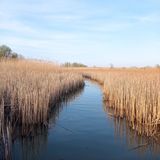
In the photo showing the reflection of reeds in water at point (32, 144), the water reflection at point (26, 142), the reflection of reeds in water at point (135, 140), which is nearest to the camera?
the water reflection at point (26, 142)

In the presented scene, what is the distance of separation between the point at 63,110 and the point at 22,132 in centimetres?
382

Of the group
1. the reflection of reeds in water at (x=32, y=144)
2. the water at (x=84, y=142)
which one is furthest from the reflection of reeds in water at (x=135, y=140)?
the reflection of reeds in water at (x=32, y=144)

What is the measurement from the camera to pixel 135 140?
22.5 ft

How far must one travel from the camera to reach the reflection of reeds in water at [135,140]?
246 inches

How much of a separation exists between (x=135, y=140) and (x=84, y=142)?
1204 mm

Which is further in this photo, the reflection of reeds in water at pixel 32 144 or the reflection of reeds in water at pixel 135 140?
the reflection of reeds in water at pixel 135 140

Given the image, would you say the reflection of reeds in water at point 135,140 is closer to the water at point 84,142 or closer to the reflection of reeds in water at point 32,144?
the water at point 84,142

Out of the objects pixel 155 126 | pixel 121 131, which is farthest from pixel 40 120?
pixel 155 126

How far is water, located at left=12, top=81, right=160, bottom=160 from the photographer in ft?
19.2

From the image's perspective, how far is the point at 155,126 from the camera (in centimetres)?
728

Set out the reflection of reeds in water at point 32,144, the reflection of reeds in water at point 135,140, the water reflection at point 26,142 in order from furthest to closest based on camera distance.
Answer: the reflection of reeds in water at point 135,140
the reflection of reeds in water at point 32,144
the water reflection at point 26,142

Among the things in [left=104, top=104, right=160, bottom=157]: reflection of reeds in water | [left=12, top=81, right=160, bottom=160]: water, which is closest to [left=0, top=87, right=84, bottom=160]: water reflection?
[left=12, top=81, right=160, bottom=160]: water

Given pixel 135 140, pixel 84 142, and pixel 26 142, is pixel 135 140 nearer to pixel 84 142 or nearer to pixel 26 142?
pixel 84 142

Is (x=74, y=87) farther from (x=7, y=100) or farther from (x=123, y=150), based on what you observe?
(x=123, y=150)
